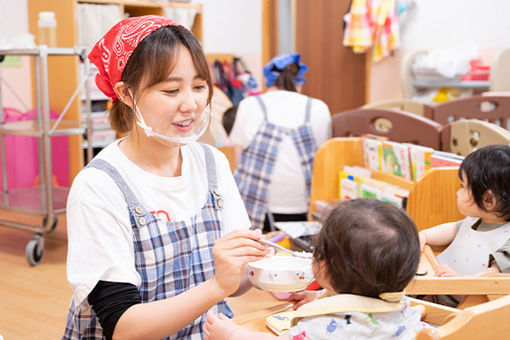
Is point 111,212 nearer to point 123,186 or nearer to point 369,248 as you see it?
point 123,186

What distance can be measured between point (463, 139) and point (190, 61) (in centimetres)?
132

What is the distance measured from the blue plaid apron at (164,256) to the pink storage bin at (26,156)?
13.0ft

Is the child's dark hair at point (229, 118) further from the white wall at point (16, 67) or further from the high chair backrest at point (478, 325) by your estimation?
the high chair backrest at point (478, 325)

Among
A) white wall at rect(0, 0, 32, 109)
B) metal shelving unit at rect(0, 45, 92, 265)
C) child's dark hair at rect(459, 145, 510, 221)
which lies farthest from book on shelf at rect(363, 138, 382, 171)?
white wall at rect(0, 0, 32, 109)

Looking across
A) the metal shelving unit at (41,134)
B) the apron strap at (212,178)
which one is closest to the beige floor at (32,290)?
the metal shelving unit at (41,134)

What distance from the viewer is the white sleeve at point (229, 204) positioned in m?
1.40

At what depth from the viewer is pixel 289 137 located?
319 centimetres

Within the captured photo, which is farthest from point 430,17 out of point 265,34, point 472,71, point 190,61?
point 190,61

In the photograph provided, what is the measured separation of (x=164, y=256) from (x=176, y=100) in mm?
322

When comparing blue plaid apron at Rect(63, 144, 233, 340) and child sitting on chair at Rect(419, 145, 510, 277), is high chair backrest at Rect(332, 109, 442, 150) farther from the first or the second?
blue plaid apron at Rect(63, 144, 233, 340)

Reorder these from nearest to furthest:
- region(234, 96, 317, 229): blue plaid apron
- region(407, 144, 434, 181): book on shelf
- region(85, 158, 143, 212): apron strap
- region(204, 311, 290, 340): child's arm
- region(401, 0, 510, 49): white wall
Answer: region(204, 311, 290, 340): child's arm → region(85, 158, 143, 212): apron strap → region(407, 144, 434, 181): book on shelf → region(234, 96, 317, 229): blue plaid apron → region(401, 0, 510, 49): white wall

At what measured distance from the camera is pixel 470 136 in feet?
7.09

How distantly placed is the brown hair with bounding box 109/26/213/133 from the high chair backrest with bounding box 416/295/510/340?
2.22 feet

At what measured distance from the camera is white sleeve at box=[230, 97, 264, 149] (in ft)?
10.6
